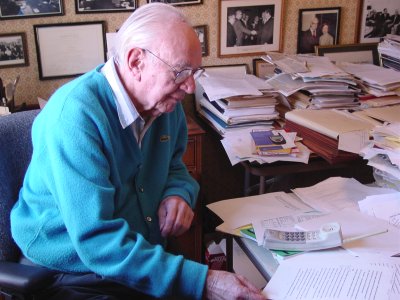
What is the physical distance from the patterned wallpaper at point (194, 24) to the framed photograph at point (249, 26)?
0.03m

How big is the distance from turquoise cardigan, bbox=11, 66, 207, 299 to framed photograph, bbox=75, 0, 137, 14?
93cm

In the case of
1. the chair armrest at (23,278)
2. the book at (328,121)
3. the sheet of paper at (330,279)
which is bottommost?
the sheet of paper at (330,279)

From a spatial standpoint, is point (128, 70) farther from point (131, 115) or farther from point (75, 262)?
point (75, 262)

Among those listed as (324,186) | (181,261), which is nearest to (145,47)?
(181,261)

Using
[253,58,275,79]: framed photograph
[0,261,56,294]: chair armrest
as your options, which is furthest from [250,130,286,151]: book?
[0,261,56,294]: chair armrest

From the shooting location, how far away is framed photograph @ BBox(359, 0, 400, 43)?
2471mm

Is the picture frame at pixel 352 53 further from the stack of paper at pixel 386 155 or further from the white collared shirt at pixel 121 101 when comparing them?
the white collared shirt at pixel 121 101

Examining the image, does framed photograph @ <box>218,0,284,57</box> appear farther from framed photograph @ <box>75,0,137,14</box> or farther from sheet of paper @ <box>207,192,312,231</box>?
sheet of paper @ <box>207,192,312,231</box>

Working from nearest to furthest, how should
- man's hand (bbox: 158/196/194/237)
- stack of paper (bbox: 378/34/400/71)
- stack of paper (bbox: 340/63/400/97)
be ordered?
1. man's hand (bbox: 158/196/194/237)
2. stack of paper (bbox: 340/63/400/97)
3. stack of paper (bbox: 378/34/400/71)

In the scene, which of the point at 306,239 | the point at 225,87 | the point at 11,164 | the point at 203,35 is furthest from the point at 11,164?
the point at 203,35

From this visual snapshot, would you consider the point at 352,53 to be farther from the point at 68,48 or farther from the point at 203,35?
the point at 68,48

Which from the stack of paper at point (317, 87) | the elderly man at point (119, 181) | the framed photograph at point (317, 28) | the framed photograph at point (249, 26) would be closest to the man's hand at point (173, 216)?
the elderly man at point (119, 181)

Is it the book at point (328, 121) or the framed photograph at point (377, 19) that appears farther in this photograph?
the framed photograph at point (377, 19)

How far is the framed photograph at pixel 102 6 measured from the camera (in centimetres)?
207
